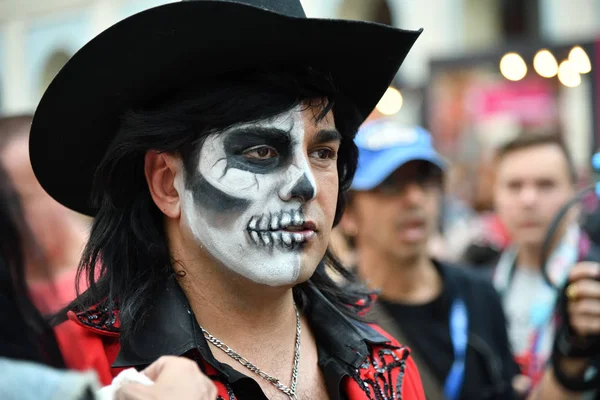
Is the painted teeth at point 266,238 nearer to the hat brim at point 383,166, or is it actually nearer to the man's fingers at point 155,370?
the man's fingers at point 155,370

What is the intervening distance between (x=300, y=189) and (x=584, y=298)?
4.59 ft

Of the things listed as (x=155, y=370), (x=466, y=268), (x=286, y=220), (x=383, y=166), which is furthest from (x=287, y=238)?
(x=466, y=268)

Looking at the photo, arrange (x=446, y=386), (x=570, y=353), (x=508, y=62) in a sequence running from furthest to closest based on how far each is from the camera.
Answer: (x=508, y=62), (x=446, y=386), (x=570, y=353)

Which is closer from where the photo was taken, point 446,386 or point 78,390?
point 78,390

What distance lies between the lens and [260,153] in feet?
7.82

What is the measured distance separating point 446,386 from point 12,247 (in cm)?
260

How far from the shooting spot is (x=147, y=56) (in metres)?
2.31

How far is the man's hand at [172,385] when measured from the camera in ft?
5.64

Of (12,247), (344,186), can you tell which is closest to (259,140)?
(344,186)

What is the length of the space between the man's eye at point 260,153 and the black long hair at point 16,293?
37.0 inches

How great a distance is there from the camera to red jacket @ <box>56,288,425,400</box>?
7.43 ft

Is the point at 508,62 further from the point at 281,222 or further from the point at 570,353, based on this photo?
the point at 281,222

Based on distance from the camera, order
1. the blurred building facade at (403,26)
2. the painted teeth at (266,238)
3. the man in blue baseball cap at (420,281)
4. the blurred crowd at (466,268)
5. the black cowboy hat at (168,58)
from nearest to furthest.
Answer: the black cowboy hat at (168,58) < the painted teeth at (266,238) < the blurred crowd at (466,268) < the man in blue baseball cap at (420,281) < the blurred building facade at (403,26)

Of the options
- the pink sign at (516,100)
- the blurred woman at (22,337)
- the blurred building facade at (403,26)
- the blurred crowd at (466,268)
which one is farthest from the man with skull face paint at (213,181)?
the pink sign at (516,100)
